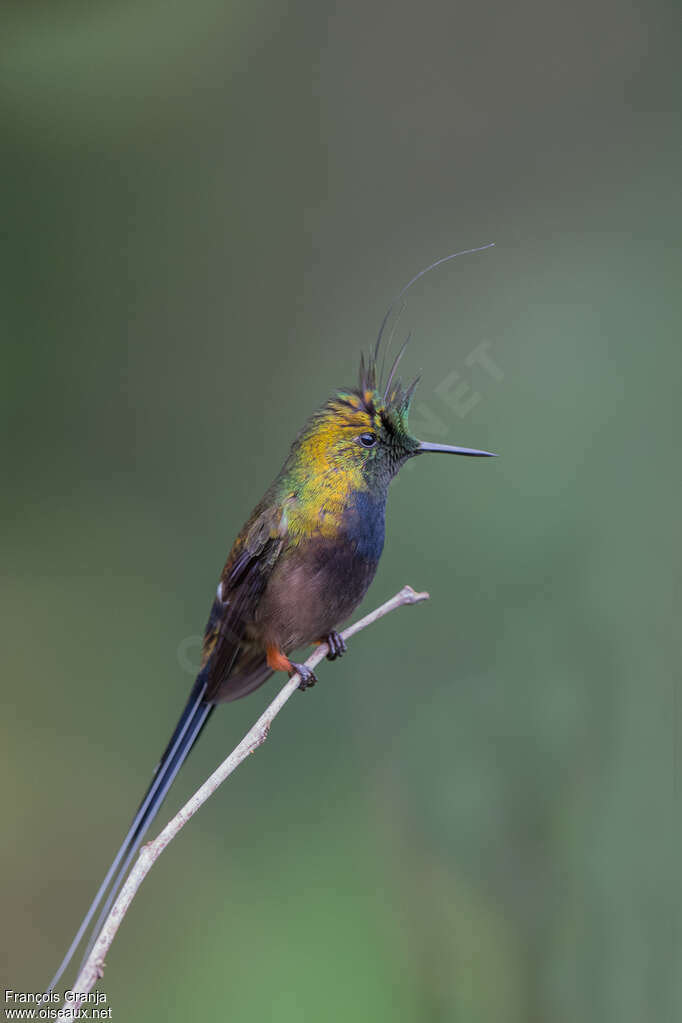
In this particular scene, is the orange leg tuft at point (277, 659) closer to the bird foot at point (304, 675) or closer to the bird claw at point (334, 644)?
the bird foot at point (304, 675)

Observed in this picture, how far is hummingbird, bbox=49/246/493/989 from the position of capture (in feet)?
3.30

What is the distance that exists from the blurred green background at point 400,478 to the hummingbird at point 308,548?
34cm

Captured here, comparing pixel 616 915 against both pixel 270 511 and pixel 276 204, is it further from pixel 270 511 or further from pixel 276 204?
pixel 276 204

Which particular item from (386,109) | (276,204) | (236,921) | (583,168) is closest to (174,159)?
(276,204)

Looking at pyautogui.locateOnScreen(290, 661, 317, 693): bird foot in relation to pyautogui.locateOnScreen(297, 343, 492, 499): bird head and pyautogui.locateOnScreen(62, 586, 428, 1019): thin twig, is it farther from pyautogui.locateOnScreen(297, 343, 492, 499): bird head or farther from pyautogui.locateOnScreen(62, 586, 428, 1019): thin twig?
pyautogui.locateOnScreen(297, 343, 492, 499): bird head

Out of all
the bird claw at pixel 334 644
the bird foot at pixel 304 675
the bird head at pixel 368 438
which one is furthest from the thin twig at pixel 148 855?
the bird head at pixel 368 438

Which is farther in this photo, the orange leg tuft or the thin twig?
the orange leg tuft

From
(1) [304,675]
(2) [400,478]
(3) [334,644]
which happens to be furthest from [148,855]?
(2) [400,478]

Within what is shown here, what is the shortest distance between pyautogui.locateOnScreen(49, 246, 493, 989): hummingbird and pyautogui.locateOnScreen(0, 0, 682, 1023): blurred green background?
0.34 meters

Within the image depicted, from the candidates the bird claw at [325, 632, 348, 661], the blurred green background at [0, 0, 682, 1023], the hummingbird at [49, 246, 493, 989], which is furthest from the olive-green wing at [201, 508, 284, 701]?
the blurred green background at [0, 0, 682, 1023]

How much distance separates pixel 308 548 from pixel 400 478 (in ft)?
1.46

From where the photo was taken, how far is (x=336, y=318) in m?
1.48

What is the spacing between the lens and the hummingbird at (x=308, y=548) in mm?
1005

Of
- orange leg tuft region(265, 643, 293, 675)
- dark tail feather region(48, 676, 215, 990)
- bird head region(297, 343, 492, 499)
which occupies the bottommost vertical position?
dark tail feather region(48, 676, 215, 990)
